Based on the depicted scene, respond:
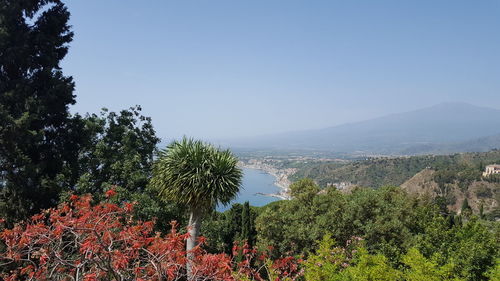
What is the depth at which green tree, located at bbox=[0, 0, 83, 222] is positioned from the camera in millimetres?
11109

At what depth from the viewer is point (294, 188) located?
1866 centimetres

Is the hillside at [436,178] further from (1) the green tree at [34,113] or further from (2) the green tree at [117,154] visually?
(1) the green tree at [34,113]

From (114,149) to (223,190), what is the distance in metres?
6.84

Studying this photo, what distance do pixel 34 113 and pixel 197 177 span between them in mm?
7062

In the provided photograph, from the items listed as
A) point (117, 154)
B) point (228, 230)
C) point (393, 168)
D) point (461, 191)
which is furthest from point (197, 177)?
point (393, 168)

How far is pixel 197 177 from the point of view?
9461 millimetres

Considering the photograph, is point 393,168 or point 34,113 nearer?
point 34,113

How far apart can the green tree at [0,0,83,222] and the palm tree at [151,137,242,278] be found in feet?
16.2

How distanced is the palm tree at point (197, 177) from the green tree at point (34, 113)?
16.2ft

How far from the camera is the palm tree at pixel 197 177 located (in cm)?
956

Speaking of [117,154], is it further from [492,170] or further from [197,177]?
[492,170]

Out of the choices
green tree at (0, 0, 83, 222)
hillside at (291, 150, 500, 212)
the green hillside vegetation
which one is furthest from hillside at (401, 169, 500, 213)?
green tree at (0, 0, 83, 222)

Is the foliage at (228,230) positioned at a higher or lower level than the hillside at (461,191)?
higher

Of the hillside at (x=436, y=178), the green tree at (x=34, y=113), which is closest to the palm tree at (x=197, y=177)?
the green tree at (x=34, y=113)
